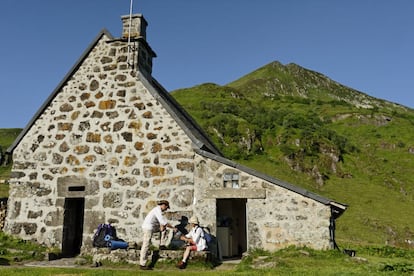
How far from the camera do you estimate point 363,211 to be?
25.1 metres

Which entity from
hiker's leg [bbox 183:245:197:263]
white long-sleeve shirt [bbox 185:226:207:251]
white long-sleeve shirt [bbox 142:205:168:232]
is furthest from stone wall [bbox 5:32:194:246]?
hiker's leg [bbox 183:245:197:263]

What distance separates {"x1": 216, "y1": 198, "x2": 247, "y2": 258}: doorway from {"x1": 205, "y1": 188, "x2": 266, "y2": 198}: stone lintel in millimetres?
1500

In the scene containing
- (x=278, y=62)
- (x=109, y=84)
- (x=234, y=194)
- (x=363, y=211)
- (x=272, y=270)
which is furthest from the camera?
(x=278, y=62)

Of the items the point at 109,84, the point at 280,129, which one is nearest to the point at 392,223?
the point at 280,129

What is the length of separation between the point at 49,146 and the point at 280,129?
93.0 ft

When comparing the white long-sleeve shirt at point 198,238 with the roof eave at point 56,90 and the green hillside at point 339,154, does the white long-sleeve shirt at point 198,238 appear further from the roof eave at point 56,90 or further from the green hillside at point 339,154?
the green hillside at point 339,154

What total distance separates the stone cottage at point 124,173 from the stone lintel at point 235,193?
3 centimetres

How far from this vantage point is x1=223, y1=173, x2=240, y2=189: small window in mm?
10656

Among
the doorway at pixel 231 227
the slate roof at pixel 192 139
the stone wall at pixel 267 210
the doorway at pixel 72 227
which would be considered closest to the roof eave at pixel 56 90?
the slate roof at pixel 192 139

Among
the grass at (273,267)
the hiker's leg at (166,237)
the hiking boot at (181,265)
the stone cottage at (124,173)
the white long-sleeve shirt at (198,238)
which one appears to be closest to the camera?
the grass at (273,267)

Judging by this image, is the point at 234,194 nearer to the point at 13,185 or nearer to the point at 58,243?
the point at 58,243

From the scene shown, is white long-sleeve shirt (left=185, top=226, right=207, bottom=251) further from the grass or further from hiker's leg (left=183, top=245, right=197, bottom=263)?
the grass

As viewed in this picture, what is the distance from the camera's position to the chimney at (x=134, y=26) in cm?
1245

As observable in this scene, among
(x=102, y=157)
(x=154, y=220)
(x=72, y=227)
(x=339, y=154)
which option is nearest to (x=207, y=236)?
(x=154, y=220)
